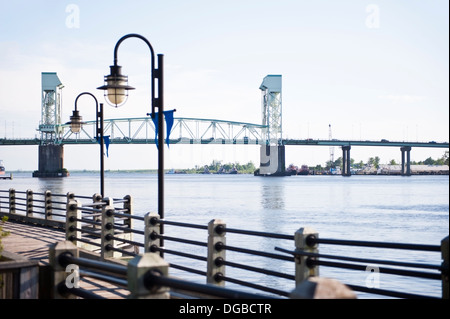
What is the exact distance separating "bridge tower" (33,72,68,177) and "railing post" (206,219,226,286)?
159m

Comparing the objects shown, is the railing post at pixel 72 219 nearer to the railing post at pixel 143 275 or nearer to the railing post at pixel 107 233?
the railing post at pixel 107 233

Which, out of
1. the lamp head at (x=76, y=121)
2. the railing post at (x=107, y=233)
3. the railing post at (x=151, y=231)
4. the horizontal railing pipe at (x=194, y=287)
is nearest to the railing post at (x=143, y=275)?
the horizontal railing pipe at (x=194, y=287)

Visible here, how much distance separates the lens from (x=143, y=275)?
4301 millimetres

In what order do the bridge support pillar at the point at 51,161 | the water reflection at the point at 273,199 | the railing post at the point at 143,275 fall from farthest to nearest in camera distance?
the bridge support pillar at the point at 51,161
the water reflection at the point at 273,199
the railing post at the point at 143,275

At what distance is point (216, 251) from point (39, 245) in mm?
7515

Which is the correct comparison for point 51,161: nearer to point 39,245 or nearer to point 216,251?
point 39,245

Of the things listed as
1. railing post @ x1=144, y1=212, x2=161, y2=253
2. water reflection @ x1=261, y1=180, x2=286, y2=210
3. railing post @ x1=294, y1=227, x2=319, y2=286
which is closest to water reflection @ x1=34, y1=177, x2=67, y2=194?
water reflection @ x1=261, y1=180, x2=286, y2=210

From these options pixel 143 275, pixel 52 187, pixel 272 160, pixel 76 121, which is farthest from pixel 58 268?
pixel 272 160

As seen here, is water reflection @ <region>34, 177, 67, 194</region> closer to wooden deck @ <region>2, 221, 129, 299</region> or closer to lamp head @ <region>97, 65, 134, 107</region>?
wooden deck @ <region>2, 221, 129, 299</region>

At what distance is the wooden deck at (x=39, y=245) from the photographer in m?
8.81

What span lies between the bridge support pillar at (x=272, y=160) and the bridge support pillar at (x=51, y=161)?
60.1 m

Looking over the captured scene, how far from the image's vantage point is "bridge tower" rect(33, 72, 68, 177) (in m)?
163
